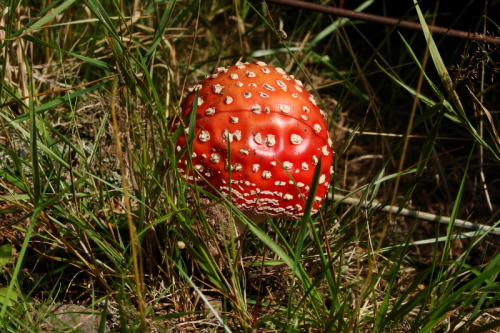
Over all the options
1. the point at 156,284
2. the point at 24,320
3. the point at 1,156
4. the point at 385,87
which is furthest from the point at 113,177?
Result: the point at 385,87

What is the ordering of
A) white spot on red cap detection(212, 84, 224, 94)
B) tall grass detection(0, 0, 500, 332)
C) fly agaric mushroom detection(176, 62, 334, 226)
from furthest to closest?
white spot on red cap detection(212, 84, 224, 94) → fly agaric mushroom detection(176, 62, 334, 226) → tall grass detection(0, 0, 500, 332)

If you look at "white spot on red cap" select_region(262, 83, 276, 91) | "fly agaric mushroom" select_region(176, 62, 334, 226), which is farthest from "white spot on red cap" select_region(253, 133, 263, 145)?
"white spot on red cap" select_region(262, 83, 276, 91)

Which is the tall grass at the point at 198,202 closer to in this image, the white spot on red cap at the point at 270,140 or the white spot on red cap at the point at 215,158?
the white spot on red cap at the point at 215,158

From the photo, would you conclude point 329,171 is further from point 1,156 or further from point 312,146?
point 1,156

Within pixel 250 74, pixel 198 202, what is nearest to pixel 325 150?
pixel 250 74

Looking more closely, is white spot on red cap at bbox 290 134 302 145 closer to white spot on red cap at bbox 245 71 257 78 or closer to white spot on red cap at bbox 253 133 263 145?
white spot on red cap at bbox 253 133 263 145

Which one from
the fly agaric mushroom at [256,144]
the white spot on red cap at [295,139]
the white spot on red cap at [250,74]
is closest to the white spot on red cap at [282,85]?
the fly agaric mushroom at [256,144]
